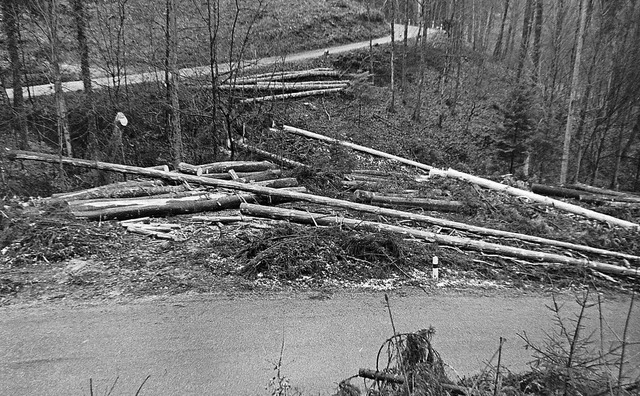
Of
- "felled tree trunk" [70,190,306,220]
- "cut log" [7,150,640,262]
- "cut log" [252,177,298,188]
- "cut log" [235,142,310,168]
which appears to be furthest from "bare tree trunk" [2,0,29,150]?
"cut log" [252,177,298,188]

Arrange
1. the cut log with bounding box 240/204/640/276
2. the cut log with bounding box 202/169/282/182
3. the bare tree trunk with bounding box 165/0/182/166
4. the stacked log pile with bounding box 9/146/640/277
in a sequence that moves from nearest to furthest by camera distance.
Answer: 1. the cut log with bounding box 240/204/640/276
2. the stacked log pile with bounding box 9/146/640/277
3. the cut log with bounding box 202/169/282/182
4. the bare tree trunk with bounding box 165/0/182/166

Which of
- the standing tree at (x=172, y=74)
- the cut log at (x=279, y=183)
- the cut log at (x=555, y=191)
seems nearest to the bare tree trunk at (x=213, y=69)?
the standing tree at (x=172, y=74)

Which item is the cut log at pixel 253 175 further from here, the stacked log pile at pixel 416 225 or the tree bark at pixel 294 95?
the tree bark at pixel 294 95

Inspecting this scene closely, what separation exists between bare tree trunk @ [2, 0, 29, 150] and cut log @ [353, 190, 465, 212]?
487 inches

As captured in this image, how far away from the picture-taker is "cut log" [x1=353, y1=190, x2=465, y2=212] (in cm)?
932

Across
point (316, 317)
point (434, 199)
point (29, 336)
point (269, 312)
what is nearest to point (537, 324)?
point (316, 317)

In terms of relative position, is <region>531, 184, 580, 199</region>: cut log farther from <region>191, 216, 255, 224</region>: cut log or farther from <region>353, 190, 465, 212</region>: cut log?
<region>191, 216, 255, 224</region>: cut log

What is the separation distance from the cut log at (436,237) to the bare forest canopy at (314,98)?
6.08m

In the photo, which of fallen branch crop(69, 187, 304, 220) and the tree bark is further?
the tree bark

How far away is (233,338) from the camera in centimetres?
455

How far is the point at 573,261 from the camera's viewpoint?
6.64 metres

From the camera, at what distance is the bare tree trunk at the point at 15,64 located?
13148mm

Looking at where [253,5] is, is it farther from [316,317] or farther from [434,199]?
[316,317]

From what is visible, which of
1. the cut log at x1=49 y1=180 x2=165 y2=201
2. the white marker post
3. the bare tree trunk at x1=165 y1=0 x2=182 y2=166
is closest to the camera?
the white marker post
